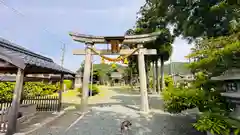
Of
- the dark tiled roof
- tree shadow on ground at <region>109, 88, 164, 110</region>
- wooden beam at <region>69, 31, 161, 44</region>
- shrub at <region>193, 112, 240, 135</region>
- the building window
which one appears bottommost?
tree shadow on ground at <region>109, 88, 164, 110</region>

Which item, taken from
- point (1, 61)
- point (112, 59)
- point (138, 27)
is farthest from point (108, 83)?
point (1, 61)

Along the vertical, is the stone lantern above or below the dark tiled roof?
below

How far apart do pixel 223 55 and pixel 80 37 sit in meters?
6.83

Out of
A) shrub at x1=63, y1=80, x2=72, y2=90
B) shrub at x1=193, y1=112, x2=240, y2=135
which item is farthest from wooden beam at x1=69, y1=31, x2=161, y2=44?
shrub at x1=63, y1=80, x2=72, y2=90

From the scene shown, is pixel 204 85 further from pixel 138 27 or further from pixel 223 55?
pixel 138 27

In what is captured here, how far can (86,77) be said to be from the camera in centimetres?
794

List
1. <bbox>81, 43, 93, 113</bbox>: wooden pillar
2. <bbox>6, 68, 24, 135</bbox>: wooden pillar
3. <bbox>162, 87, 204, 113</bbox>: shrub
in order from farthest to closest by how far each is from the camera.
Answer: <bbox>81, 43, 93, 113</bbox>: wooden pillar → <bbox>6, 68, 24, 135</bbox>: wooden pillar → <bbox>162, 87, 204, 113</bbox>: shrub

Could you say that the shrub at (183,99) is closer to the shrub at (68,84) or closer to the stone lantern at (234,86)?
the stone lantern at (234,86)

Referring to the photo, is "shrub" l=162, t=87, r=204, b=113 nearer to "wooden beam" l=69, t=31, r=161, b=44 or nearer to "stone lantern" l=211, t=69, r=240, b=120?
"stone lantern" l=211, t=69, r=240, b=120

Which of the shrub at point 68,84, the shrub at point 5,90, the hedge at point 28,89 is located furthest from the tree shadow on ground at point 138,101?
the shrub at point 68,84

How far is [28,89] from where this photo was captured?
1427 cm

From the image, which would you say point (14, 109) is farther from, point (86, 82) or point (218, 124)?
point (218, 124)

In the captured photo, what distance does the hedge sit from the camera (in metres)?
11.6

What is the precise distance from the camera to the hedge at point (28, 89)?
11605 millimetres
